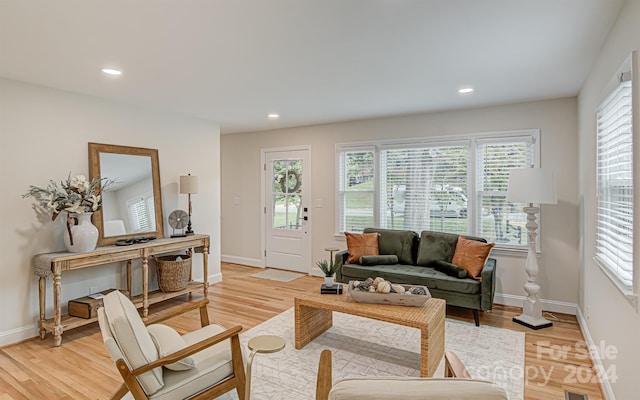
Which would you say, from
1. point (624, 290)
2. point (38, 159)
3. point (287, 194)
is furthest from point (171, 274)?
point (624, 290)

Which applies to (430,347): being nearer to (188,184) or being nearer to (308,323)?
(308,323)

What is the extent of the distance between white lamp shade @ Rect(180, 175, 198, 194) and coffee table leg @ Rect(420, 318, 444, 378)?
11.3ft

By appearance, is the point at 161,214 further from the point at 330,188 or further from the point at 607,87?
the point at 607,87

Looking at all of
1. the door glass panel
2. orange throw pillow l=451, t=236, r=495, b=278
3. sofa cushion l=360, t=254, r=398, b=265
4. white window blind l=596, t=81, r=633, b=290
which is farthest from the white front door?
white window blind l=596, t=81, r=633, b=290

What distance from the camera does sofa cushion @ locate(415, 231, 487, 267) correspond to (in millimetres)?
4288

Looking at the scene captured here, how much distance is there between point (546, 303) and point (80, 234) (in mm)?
5177

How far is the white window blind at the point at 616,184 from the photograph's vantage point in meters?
1.94

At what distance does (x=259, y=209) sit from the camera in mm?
6512

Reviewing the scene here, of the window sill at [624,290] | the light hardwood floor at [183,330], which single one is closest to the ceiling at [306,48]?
the window sill at [624,290]

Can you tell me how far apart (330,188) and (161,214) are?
2.55m

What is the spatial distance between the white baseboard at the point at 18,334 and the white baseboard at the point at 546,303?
513cm

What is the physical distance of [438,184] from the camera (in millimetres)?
A: 4871

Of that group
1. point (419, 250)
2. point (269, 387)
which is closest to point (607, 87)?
point (419, 250)

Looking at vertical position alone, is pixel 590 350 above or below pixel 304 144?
below
